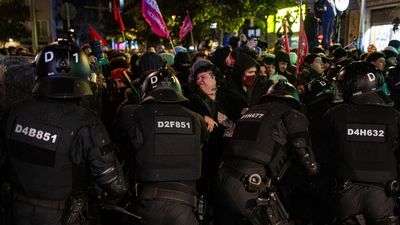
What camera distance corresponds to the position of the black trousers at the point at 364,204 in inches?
144

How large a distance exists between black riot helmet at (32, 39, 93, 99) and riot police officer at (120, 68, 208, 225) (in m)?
0.62

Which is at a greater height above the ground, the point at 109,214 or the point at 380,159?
the point at 380,159

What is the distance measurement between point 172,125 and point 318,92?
2.43 m

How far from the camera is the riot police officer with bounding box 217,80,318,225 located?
12.0ft

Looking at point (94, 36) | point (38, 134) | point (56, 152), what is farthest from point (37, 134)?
point (94, 36)

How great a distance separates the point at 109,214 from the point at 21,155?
2.91 meters

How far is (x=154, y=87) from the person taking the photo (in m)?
3.66

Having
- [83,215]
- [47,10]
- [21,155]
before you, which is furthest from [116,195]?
[47,10]

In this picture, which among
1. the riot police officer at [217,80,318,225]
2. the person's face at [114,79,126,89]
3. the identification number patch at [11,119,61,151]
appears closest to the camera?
the identification number patch at [11,119,61,151]

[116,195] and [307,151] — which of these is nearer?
[116,195]

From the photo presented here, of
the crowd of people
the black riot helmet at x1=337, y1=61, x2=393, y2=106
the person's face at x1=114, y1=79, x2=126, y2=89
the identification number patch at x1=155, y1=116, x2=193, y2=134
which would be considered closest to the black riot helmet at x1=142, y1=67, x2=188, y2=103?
the crowd of people

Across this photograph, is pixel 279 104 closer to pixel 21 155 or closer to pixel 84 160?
pixel 84 160

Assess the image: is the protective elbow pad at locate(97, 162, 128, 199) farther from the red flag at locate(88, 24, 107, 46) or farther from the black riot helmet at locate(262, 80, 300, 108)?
the red flag at locate(88, 24, 107, 46)

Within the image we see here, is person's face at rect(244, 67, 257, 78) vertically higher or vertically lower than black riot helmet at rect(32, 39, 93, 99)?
lower
